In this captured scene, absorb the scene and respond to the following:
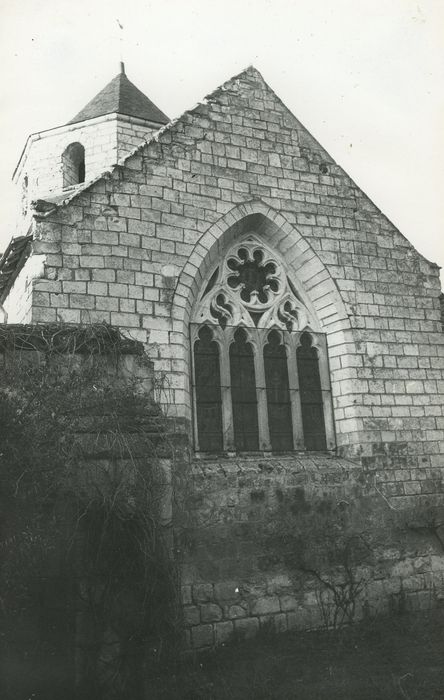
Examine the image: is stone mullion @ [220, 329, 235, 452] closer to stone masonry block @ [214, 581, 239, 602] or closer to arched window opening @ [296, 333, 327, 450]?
arched window opening @ [296, 333, 327, 450]

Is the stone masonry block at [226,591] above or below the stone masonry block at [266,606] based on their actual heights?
above

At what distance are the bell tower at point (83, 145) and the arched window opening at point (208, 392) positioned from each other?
5.46 meters

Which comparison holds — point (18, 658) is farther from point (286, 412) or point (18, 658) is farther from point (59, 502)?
point (286, 412)

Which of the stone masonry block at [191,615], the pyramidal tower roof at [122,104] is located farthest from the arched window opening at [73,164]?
the stone masonry block at [191,615]

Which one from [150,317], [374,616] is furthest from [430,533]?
[150,317]

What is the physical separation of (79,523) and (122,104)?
9803 millimetres

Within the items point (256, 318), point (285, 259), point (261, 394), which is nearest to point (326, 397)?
point (261, 394)

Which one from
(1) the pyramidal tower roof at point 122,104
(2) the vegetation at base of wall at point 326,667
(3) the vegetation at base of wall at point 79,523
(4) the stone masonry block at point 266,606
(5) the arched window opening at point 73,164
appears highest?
(1) the pyramidal tower roof at point 122,104

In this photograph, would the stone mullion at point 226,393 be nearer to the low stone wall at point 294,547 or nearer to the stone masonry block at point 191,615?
the low stone wall at point 294,547

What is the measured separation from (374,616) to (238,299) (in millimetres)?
3876

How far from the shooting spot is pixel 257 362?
7.07m

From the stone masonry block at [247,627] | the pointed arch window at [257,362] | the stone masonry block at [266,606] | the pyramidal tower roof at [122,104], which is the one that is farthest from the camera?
the pyramidal tower roof at [122,104]

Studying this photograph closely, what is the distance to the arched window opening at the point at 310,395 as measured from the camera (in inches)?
280

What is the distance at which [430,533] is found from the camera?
6922 mm
